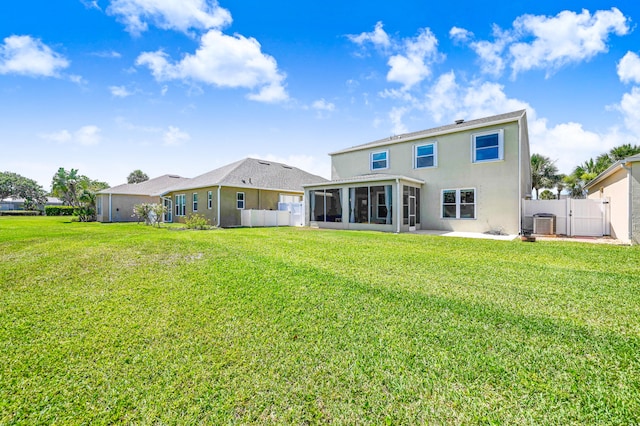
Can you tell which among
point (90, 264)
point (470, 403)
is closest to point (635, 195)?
point (470, 403)

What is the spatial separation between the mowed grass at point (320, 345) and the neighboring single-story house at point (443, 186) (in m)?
7.62

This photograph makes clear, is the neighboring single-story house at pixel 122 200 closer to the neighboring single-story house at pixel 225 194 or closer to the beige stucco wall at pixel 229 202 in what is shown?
the neighboring single-story house at pixel 225 194

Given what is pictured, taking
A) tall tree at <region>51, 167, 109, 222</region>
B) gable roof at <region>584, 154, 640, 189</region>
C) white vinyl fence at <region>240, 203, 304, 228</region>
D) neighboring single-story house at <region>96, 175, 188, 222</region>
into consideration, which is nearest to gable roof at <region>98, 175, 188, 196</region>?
neighboring single-story house at <region>96, 175, 188, 222</region>

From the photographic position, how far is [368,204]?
1559 cm

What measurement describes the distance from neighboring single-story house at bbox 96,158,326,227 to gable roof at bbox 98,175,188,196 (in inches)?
3.3

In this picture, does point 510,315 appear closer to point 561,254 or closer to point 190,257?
point 561,254

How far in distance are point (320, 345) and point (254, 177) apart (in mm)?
18855

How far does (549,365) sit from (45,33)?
17.0m

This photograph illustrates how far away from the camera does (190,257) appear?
7574 mm

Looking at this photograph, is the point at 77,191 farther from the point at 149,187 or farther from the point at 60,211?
the point at 60,211

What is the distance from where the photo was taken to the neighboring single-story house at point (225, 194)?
Result: 19.0 metres

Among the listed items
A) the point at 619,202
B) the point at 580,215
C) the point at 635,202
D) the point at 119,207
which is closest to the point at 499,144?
the point at 580,215

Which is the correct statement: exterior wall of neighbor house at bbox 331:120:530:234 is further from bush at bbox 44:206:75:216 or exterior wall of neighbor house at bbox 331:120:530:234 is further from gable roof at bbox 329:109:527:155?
bush at bbox 44:206:75:216

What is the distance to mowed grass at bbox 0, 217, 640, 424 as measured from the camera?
7.57ft
